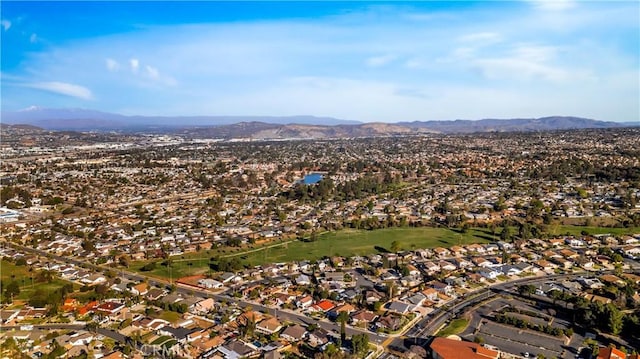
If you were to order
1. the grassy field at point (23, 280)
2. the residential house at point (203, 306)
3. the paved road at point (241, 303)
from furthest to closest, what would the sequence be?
the grassy field at point (23, 280)
the residential house at point (203, 306)
the paved road at point (241, 303)

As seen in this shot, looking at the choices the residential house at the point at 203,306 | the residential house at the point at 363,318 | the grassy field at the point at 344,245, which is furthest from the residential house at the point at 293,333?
the grassy field at the point at 344,245

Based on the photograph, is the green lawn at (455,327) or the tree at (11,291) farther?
the tree at (11,291)

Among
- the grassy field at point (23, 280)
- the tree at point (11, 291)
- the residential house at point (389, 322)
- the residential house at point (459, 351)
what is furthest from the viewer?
the grassy field at point (23, 280)

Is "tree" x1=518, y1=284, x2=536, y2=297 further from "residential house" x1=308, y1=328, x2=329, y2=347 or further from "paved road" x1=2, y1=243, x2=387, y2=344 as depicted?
"residential house" x1=308, y1=328, x2=329, y2=347

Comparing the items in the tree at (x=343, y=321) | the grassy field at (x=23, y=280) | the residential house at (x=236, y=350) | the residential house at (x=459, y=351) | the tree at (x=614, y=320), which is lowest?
the grassy field at (x=23, y=280)

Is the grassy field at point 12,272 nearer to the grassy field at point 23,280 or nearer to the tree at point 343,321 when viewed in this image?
the grassy field at point 23,280

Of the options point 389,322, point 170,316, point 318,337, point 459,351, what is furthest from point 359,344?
point 170,316

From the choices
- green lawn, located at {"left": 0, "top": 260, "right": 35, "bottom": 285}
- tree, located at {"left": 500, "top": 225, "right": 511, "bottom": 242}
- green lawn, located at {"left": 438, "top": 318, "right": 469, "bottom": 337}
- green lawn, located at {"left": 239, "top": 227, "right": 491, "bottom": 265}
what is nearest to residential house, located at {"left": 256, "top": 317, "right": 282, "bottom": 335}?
green lawn, located at {"left": 438, "top": 318, "right": 469, "bottom": 337}

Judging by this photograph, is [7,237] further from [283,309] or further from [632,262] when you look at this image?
[632,262]

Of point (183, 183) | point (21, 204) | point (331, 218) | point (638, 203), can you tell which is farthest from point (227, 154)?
point (638, 203)
